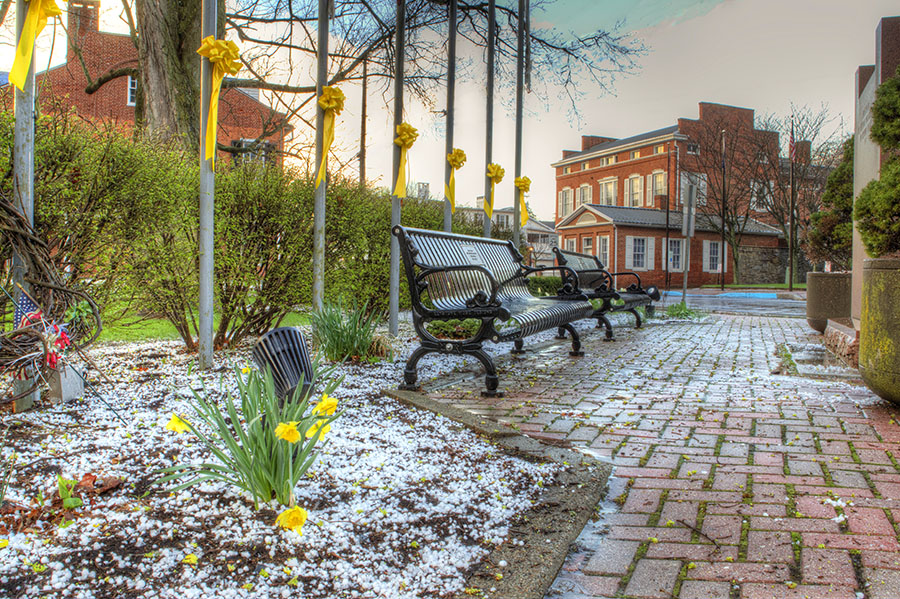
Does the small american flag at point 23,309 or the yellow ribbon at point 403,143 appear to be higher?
the yellow ribbon at point 403,143

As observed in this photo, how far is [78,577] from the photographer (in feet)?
Result: 5.51

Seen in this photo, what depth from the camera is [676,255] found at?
38.2 metres

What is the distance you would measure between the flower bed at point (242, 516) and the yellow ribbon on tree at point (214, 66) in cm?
201

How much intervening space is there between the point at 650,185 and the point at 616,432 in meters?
42.8

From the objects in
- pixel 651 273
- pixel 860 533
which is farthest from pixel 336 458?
pixel 651 273

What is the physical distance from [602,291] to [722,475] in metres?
5.88

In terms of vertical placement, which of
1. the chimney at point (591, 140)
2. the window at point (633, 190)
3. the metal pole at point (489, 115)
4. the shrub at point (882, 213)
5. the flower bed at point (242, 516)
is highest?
the chimney at point (591, 140)

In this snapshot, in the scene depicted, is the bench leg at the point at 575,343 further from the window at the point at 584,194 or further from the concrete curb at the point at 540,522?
the window at the point at 584,194

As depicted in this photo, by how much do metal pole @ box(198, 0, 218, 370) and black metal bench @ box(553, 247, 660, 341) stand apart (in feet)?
12.3

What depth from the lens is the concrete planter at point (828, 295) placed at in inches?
306

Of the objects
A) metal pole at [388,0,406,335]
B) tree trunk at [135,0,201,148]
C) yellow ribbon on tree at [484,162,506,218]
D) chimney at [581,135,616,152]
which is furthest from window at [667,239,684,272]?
tree trunk at [135,0,201,148]

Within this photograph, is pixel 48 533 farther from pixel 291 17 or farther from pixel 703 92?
pixel 703 92

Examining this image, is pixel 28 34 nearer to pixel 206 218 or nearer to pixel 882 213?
pixel 206 218

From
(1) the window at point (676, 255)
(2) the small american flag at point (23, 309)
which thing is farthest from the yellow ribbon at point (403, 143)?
(1) the window at point (676, 255)
